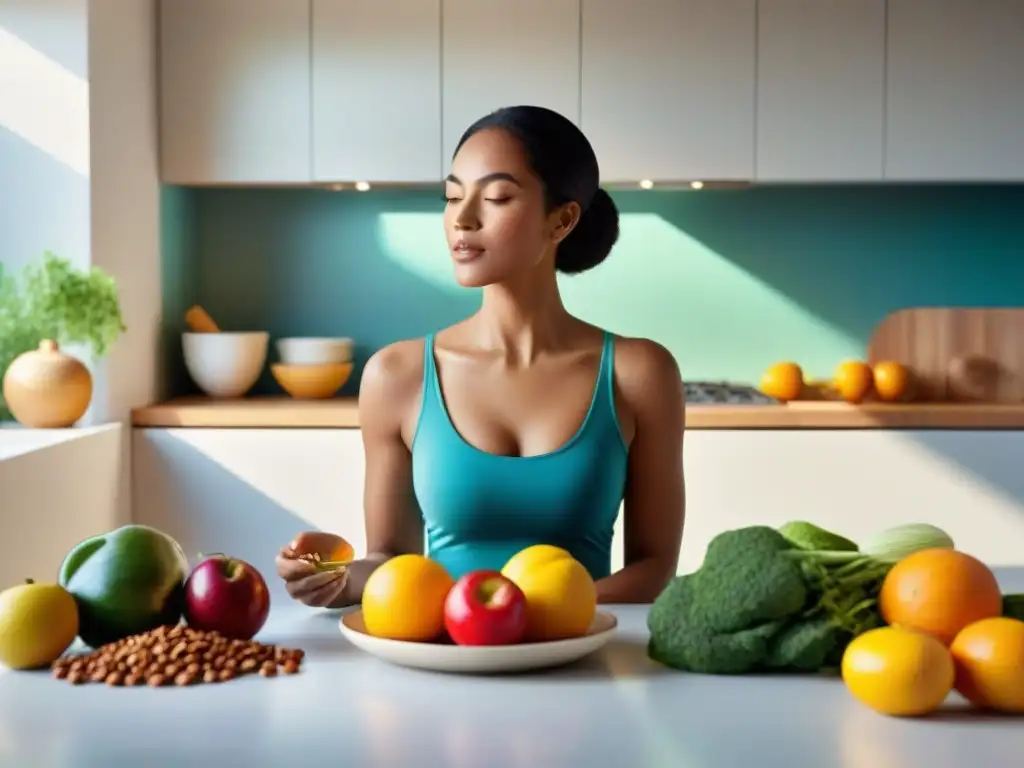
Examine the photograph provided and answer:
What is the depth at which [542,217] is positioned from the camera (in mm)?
1827

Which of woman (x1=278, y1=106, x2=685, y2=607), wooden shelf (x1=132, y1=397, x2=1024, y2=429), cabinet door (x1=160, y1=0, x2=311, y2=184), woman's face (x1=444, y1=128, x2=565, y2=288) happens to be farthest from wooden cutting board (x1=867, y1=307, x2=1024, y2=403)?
woman's face (x1=444, y1=128, x2=565, y2=288)

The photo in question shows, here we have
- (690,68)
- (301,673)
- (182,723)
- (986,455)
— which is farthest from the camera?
(690,68)

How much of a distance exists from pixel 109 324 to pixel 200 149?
82 cm

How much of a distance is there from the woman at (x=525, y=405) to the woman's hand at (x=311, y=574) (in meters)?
0.24

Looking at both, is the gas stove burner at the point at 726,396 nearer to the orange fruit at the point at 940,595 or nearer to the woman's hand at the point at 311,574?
the woman's hand at the point at 311,574

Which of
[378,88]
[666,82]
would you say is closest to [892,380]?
[666,82]

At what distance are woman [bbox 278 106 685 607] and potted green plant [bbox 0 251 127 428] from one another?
1.48m

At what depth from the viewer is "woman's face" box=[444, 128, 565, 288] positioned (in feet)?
5.64

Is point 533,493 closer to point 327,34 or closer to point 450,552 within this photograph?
point 450,552

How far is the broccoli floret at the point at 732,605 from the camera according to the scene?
4.08 feet

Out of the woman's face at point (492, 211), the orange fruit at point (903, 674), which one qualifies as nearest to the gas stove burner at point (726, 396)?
the woman's face at point (492, 211)

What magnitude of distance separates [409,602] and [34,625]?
1.15ft

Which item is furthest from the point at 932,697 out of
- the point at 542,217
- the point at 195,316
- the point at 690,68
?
the point at 195,316

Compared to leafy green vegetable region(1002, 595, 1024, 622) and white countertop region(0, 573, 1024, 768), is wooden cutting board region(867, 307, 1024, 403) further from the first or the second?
white countertop region(0, 573, 1024, 768)
